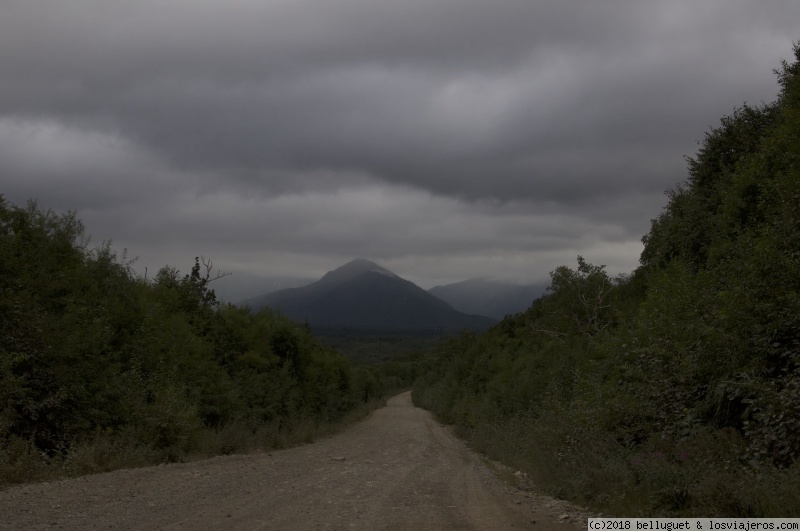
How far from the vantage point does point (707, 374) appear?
12273mm

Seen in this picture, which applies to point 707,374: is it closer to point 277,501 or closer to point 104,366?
point 277,501

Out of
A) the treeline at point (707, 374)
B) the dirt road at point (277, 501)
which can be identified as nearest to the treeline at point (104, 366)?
the dirt road at point (277, 501)

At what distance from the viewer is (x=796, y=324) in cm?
1072

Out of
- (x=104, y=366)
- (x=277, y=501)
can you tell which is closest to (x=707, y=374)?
(x=277, y=501)

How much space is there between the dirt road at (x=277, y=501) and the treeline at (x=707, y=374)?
59.5 inches

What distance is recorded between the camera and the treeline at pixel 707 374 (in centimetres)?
888

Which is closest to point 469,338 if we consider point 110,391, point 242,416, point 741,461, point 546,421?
point 242,416

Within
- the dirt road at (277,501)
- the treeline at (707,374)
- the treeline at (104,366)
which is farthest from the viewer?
the treeline at (104,366)

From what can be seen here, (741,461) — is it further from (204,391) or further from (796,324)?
(204,391)

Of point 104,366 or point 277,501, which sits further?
point 104,366

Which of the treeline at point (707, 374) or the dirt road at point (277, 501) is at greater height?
the treeline at point (707, 374)

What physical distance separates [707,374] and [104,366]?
15.7 meters

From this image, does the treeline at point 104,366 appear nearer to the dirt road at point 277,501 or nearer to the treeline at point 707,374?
the dirt road at point 277,501

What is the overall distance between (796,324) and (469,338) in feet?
197
